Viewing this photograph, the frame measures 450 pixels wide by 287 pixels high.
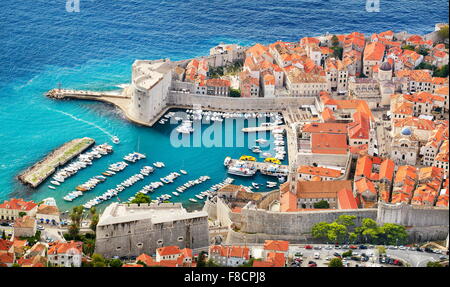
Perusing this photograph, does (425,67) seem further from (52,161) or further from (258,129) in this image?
(52,161)

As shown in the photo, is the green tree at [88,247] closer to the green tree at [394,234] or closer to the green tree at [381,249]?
the green tree at [381,249]

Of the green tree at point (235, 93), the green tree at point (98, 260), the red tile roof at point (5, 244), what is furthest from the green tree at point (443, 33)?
the red tile roof at point (5, 244)

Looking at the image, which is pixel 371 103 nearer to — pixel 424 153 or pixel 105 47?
pixel 424 153

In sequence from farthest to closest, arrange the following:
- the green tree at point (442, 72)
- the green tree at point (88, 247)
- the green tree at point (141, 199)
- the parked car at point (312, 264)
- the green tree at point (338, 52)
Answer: the green tree at point (338, 52)
the green tree at point (442, 72)
the green tree at point (141, 199)
the green tree at point (88, 247)
the parked car at point (312, 264)

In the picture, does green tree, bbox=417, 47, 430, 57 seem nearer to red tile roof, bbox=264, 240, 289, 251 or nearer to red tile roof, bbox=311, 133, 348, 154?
red tile roof, bbox=311, 133, 348, 154

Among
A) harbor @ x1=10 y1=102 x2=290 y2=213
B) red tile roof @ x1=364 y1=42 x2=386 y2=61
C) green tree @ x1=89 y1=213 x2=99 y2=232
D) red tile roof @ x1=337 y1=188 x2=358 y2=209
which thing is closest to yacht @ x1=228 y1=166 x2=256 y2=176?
harbor @ x1=10 y1=102 x2=290 y2=213
